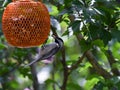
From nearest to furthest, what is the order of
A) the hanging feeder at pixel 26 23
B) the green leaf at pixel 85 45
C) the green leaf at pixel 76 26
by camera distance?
the hanging feeder at pixel 26 23 → the green leaf at pixel 76 26 → the green leaf at pixel 85 45

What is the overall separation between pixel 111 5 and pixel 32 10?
16.9 inches

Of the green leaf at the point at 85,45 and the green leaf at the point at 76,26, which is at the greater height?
the green leaf at the point at 76,26

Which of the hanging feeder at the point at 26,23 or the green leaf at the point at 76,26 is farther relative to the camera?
the green leaf at the point at 76,26

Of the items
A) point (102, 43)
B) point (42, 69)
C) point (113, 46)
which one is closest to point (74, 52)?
point (42, 69)

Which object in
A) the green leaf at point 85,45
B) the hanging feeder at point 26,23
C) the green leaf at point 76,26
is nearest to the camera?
the hanging feeder at point 26,23

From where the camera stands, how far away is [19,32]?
4.96 feet

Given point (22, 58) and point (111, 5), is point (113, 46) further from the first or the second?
point (111, 5)

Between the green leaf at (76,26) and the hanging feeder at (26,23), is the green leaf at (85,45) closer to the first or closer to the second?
the green leaf at (76,26)

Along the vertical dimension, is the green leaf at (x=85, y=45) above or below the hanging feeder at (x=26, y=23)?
below

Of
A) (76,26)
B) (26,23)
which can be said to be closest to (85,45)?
(76,26)

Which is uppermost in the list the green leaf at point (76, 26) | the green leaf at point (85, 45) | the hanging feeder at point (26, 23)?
the hanging feeder at point (26, 23)

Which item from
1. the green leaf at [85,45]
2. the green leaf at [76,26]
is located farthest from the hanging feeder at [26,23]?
the green leaf at [85,45]

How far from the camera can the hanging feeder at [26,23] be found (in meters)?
1.50

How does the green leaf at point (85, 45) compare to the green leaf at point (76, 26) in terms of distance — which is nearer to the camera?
the green leaf at point (76, 26)
